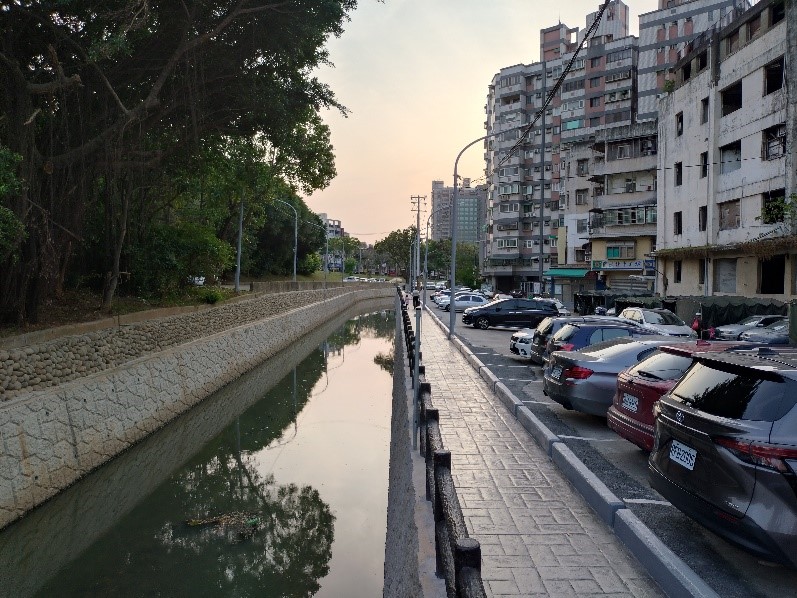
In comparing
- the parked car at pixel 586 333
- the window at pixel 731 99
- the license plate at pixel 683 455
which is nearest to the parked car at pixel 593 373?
the parked car at pixel 586 333

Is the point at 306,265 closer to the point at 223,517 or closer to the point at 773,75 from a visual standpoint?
the point at 773,75

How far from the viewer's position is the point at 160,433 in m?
15.4

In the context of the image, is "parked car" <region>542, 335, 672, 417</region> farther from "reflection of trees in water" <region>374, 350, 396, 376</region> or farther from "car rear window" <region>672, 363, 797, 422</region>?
"reflection of trees in water" <region>374, 350, 396, 376</region>

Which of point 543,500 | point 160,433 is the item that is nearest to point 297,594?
point 543,500

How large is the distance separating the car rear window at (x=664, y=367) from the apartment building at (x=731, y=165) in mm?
20468

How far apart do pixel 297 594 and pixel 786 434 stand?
237 inches

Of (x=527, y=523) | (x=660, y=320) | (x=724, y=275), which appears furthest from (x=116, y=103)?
(x=724, y=275)

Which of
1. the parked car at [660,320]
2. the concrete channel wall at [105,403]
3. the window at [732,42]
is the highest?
the window at [732,42]

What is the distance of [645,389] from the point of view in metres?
7.72

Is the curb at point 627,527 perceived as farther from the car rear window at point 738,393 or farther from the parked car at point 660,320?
the parked car at point 660,320

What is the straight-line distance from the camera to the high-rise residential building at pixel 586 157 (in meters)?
46.1

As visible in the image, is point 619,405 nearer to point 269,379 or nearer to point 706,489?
point 706,489

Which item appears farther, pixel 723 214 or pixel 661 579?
pixel 723 214

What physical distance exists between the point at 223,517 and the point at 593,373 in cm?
621
